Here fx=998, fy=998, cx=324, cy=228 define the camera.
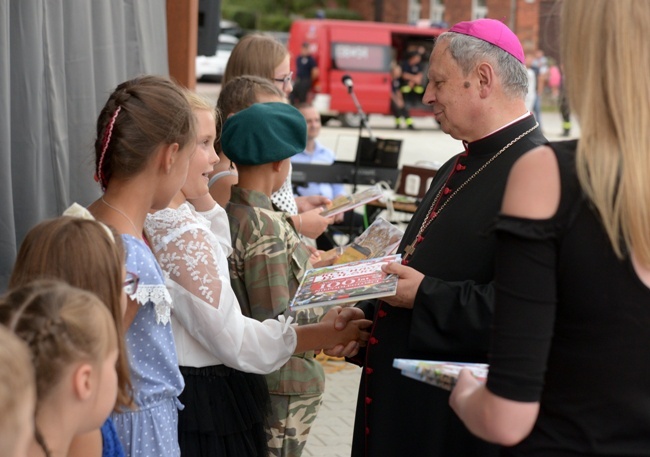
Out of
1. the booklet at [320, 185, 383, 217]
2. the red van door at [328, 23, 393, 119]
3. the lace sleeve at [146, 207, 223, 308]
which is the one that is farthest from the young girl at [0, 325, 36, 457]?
the red van door at [328, 23, 393, 119]

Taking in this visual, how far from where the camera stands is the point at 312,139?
7969mm

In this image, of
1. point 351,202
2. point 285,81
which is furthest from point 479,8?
point 351,202

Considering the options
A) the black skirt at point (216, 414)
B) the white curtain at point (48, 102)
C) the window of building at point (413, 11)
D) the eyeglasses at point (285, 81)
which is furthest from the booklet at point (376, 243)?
the window of building at point (413, 11)

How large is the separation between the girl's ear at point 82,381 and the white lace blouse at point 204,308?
3.04 ft

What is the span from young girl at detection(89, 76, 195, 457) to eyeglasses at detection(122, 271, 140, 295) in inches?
1.6

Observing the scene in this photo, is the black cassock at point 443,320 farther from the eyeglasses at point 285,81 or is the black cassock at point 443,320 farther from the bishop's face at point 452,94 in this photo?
the eyeglasses at point 285,81

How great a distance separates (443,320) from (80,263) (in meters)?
1.01

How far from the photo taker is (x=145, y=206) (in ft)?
8.63

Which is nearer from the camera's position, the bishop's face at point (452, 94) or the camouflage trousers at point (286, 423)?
the bishop's face at point (452, 94)

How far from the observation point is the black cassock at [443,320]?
2676mm

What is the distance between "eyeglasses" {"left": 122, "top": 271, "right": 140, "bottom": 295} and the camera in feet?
7.90

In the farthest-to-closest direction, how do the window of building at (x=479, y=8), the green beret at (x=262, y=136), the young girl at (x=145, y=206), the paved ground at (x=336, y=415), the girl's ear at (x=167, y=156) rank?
the window of building at (x=479, y=8), the paved ground at (x=336, y=415), the green beret at (x=262, y=136), the girl's ear at (x=167, y=156), the young girl at (x=145, y=206)

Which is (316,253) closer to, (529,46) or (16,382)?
(16,382)

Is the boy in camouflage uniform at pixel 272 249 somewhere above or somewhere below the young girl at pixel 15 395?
below
